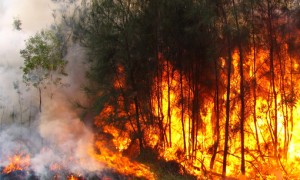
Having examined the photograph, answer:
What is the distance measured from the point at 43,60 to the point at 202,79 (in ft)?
31.6

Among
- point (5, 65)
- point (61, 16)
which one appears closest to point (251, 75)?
point (61, 16)

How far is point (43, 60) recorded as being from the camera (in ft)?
72.8

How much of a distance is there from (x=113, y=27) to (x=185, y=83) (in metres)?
4.75

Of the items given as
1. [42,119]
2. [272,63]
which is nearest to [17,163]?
[42,119]

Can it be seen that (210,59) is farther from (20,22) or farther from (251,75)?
(20,22)

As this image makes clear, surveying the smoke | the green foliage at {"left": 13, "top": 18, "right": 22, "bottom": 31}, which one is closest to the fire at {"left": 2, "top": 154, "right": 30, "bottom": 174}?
the smoke

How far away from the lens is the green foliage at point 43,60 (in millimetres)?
22109

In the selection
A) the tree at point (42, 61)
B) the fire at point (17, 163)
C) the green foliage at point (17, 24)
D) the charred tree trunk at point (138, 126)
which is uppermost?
the green foliage at point (17, 24)

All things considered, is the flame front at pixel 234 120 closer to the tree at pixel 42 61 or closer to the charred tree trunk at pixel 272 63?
the charred tree trunk at pixel 272 63

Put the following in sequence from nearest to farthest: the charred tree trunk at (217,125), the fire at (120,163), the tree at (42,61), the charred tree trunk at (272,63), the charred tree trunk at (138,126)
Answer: the charred tree trunk at (272,63) → the fire at (120,163) → the charred tree trunk at (217,125) → the charred tree trunk at (138,126) → the tree at (42,61)

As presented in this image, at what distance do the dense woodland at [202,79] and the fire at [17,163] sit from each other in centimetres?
452

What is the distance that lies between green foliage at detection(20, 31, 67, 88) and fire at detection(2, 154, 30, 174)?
17.1ft

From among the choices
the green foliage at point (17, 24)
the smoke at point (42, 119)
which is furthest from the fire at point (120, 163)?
the green foliage at point (17, 24)

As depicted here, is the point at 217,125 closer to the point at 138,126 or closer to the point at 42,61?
the point at 138,126
